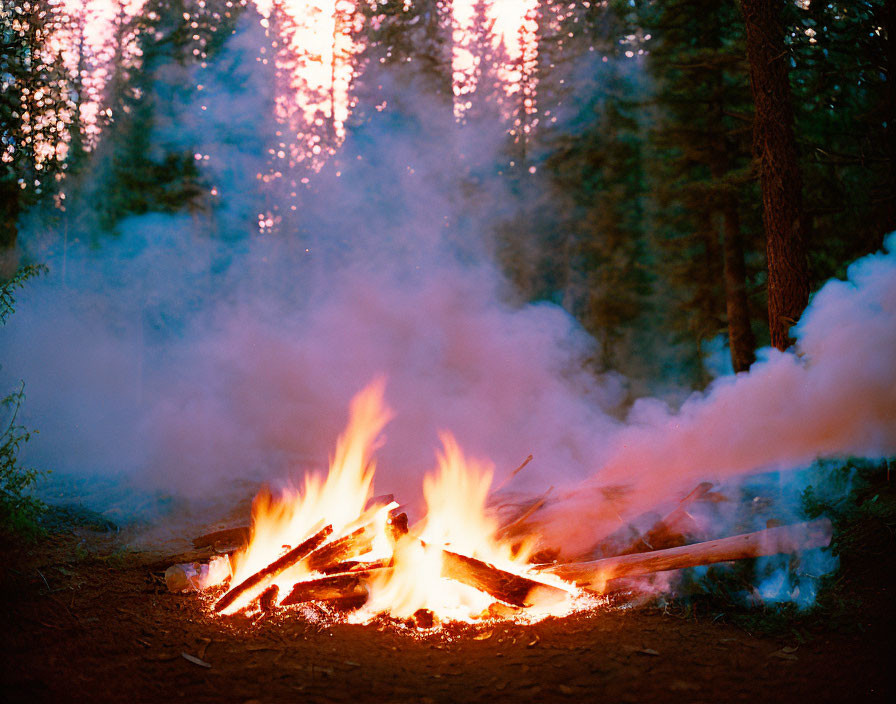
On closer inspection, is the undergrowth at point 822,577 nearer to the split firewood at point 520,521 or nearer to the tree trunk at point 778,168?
the split firewood at point 520,521

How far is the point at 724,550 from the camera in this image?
15.0ft

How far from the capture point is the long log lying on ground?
178 inches

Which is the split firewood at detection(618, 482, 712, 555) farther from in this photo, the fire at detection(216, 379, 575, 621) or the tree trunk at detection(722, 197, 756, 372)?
the tree trunk at detection(722, 197, 756, 372)

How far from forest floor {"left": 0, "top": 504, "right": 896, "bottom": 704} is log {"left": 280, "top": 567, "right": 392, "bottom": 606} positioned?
0.21m

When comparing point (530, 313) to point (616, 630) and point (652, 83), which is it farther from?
point (616, 630)

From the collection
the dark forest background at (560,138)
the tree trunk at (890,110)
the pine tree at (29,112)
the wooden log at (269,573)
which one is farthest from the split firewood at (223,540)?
the tree trunk at (890,110)

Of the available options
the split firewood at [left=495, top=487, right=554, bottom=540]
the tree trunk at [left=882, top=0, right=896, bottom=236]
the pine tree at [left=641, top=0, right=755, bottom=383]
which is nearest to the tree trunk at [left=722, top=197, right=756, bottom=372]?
the pine tree at [left=641, top=0, right=755, bottom=383]

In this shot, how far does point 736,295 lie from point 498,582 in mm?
9912

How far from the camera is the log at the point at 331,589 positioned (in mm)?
4762

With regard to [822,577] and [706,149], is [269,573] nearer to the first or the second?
[822,577]

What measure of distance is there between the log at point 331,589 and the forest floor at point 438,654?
212mm

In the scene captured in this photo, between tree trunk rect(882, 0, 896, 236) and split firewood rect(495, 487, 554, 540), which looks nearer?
split firewood rect(495, 487, 554, 540)

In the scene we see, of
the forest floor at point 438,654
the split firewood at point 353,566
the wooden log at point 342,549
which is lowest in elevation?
the forest floor at point 438,654

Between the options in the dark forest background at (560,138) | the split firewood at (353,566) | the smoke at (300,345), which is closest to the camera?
the split firewood at (353,566)
